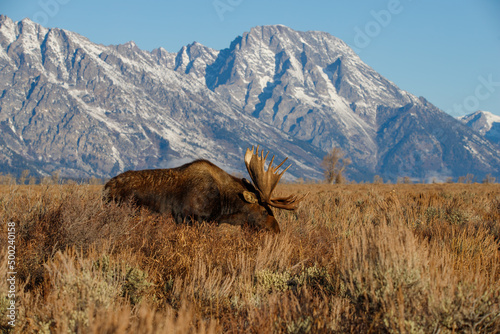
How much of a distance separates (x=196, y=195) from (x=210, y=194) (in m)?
0.28

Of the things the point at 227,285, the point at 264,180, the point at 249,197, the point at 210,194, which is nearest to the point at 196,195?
the point at 210,194

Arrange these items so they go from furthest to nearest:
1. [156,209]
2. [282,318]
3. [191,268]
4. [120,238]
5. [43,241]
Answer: [156,209]
[120,238]
[43,241]
[191,268]
[282,318]

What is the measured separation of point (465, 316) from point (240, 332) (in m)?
1.68

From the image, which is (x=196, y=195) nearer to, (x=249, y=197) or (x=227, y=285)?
(x=249, y=197)

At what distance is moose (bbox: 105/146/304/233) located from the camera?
27.1 ft

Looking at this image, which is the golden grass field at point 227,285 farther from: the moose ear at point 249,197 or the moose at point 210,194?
the moose ear at point 249,197

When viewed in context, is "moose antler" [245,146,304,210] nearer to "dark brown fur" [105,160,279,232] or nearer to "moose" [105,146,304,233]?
"moose" [105,146,304,233]

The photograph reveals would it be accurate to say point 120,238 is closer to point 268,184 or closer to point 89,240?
point 89,240

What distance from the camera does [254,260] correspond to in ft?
16.8

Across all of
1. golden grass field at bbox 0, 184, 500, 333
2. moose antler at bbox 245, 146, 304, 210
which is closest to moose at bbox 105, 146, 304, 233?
moose antler at bbox 245, 146, 304, 210

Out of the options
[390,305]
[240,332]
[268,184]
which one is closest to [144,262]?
[240,332]

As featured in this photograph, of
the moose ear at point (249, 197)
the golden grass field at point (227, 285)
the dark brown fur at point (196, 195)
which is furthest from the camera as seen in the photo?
the moose ear at point (249, 197)

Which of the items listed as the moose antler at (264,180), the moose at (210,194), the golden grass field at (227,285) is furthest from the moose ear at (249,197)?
the golden grass field at (227,285)

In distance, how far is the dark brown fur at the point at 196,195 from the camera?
8.24 m
